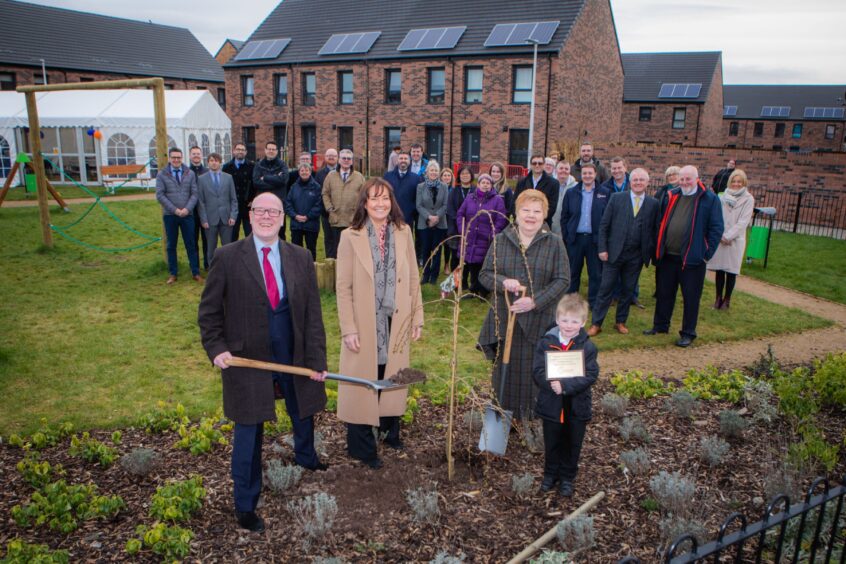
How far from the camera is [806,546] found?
396 cm

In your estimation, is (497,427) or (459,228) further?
(459,228)

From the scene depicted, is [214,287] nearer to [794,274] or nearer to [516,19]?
[794,274]

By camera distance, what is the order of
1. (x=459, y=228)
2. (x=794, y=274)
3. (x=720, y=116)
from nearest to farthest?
1. (x=459, y=228)
2. (x=794, y=274)
3. (x=720, y=116)

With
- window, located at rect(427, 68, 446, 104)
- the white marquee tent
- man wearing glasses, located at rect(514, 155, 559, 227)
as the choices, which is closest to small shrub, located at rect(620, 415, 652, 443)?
man wearing glasses, located at rect(514, 155, 559, 227)

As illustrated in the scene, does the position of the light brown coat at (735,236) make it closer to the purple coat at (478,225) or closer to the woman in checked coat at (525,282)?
the purple coat at (478,225)

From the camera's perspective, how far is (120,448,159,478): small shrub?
469 cm

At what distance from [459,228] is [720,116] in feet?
143

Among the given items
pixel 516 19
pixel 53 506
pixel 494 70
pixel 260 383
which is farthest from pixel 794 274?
pixel 516 19

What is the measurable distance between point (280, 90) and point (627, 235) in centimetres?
3211

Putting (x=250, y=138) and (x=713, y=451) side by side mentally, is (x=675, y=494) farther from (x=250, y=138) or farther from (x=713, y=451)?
(x=250, y=138)

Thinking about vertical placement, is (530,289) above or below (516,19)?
below

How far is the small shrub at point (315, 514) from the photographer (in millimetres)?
3979

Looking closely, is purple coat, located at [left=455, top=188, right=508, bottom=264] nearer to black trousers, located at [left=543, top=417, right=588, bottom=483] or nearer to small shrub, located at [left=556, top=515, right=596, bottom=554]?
black trousers, located at [left=543, top=417, right=588, bottom=483]

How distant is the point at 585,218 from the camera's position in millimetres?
9133
